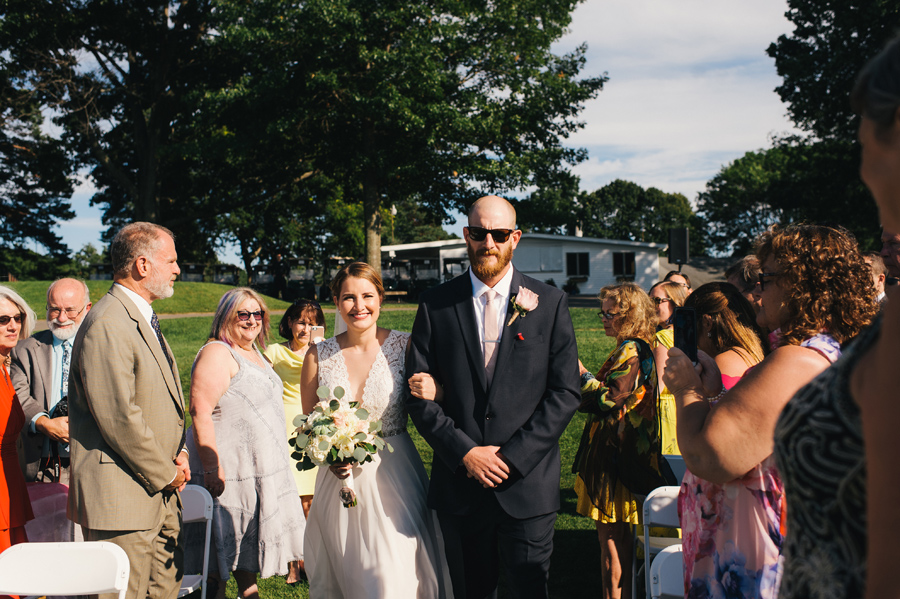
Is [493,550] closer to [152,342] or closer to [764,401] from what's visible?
[764,401]

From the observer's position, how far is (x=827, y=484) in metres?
1.17

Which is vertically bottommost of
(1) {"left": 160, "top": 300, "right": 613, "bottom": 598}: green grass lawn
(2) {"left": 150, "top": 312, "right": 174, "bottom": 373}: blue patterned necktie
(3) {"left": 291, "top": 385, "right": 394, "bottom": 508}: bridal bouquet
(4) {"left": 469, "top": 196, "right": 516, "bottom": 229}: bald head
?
(1) {"left": 160, "top": 300, "right": 613, "bottom": 598}: green grass lawn

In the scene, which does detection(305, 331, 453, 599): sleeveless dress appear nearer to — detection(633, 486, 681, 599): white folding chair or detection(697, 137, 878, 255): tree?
detection(633, 486, 681, 599): white folding chair

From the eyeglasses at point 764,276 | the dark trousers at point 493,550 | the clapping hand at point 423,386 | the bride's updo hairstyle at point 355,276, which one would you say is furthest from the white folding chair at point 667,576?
the bride's updo hairstyle at point 355,276

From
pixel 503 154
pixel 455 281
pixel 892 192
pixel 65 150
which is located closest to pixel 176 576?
pixel 455 281

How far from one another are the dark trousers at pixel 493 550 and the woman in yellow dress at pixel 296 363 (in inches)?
82.5

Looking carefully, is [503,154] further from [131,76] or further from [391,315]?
[131,76]

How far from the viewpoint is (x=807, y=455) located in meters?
1.21

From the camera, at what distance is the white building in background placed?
4106 cm

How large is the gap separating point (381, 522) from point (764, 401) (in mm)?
2156

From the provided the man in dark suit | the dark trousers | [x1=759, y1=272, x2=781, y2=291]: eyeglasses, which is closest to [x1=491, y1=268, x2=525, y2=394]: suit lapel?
the man in dark suit

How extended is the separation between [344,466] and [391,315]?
1918 cm

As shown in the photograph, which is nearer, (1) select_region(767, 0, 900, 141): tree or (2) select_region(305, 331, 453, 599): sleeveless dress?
(2) select_region(305, 331, 453, 599): sleeveless dress

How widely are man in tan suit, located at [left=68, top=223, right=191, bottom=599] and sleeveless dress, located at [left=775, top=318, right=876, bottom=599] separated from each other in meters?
2.86
